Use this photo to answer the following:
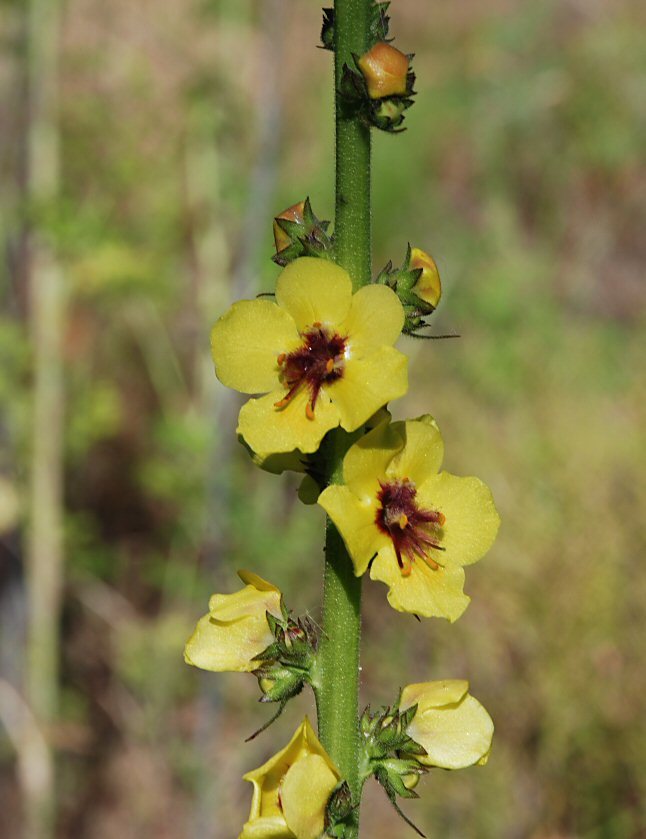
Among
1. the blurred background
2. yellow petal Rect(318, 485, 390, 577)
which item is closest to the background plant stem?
the blurred background

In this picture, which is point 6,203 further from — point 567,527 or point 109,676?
point 567,527

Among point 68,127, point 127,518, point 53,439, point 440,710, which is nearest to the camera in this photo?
point 440,710

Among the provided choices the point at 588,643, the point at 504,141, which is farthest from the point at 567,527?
the point at 504,141

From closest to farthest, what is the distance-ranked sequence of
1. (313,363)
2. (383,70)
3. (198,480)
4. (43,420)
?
(383,70), (313,363), (43,420), (198,480)

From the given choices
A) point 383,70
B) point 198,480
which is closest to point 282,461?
point 383,70

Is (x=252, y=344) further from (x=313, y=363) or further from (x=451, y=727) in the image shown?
(x=451, y=727)
